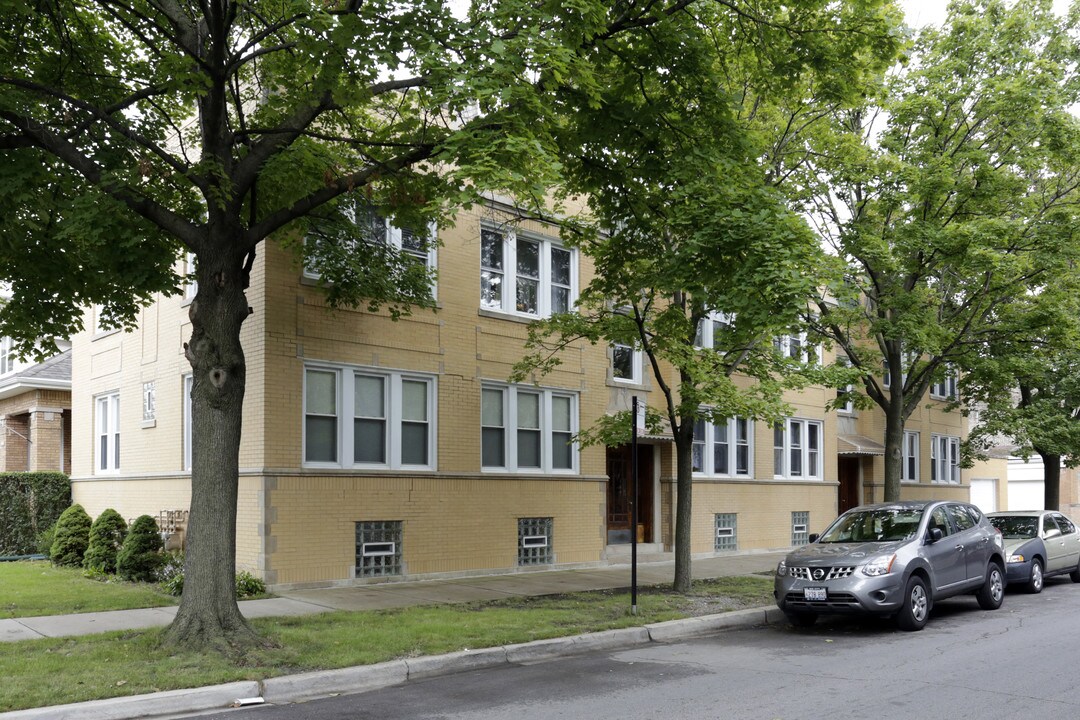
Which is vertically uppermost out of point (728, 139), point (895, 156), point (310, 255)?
point (895, 156)

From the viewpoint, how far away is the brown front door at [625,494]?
68.4 ft

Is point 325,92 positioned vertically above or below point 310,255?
above

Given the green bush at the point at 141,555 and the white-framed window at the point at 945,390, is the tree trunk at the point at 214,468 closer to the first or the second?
the green bush at the point at 141,555

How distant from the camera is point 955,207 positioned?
1758 centimetres

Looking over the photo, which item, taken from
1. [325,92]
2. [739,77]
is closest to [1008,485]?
[739,77]

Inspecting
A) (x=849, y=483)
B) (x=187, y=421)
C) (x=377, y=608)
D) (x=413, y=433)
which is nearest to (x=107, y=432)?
(x=187, y=421)

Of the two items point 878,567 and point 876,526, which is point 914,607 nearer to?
point 878,567

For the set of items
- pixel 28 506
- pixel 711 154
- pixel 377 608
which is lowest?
pixel 377 608

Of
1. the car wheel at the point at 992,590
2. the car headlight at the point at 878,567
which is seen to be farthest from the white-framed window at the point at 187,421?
the car wheel at the point at 992,590

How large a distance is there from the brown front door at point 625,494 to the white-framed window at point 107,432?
10405 mm

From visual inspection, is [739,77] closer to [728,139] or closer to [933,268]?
[728,139]

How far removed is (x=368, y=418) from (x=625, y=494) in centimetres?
745

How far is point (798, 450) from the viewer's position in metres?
25.9

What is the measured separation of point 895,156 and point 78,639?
47.9 feet
